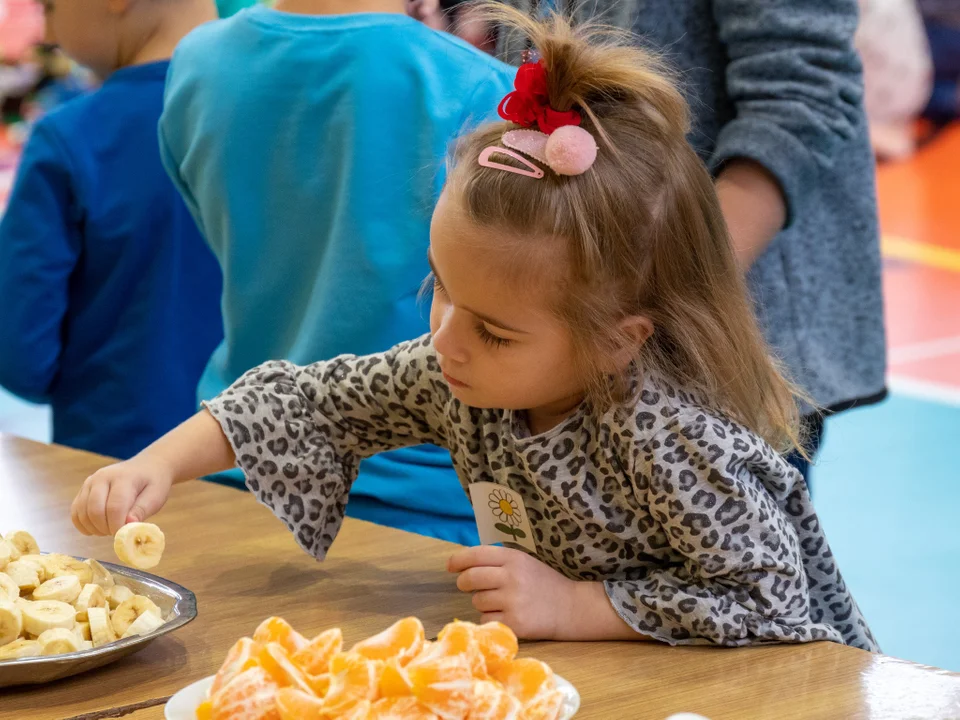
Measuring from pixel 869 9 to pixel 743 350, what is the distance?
541 centimetres

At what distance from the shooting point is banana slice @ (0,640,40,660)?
0.82 metres

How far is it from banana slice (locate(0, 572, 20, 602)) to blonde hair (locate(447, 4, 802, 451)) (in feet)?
1.36

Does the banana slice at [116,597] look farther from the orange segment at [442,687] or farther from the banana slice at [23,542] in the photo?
the orange segment at [442,687]

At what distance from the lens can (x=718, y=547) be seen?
0.93m

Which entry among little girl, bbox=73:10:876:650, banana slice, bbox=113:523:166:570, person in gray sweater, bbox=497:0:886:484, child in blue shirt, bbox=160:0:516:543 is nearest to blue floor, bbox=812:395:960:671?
person in gray sweater, bbox=497:0:886:484

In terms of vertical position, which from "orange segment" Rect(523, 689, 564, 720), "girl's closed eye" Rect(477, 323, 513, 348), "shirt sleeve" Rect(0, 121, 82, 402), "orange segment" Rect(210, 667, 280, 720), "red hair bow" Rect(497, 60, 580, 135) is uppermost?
"red hair bow" Rect(497, 60, 580, 135)

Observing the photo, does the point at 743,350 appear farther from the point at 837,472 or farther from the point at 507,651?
the point at 837,472

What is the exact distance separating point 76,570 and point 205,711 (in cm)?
27

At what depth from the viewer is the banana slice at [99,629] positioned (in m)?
0.86

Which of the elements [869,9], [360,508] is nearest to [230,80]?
[360,508]

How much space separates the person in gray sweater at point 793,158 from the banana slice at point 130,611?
634mm

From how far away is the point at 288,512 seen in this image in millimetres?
1104

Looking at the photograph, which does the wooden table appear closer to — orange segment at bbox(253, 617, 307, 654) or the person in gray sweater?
orange segment at bbox(253, 617, 307, 654)

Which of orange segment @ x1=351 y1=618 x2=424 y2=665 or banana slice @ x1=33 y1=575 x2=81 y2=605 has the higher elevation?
orange segment @ x1=351 y1=618 x2=424 y2=665
